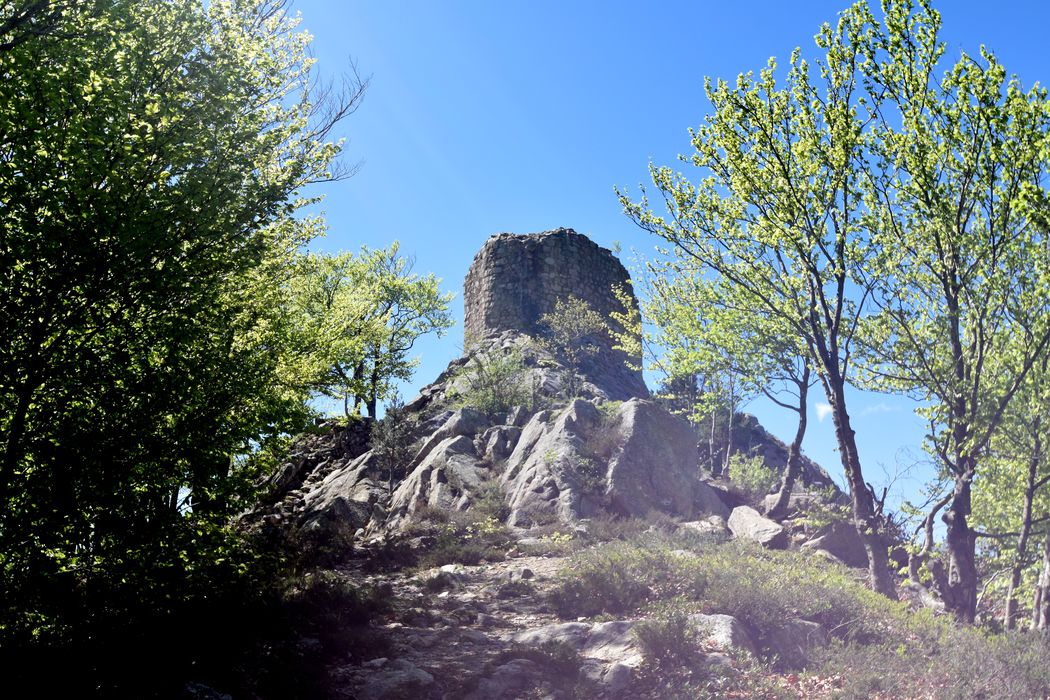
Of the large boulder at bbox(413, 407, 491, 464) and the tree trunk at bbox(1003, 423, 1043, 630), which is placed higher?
the large boulder at bbox(413, 407, 491, 464)

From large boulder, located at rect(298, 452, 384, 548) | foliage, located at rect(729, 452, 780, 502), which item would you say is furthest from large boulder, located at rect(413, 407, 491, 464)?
foliage, located at rect(729, 452, 780, 502)

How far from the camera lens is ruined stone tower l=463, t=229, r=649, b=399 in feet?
116

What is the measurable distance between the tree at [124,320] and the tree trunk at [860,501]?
493 inches

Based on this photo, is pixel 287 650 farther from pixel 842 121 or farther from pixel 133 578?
pixel 842 121

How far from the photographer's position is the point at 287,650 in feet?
31.3

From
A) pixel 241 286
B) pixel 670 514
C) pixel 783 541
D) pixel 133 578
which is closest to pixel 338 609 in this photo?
pixel 133 578

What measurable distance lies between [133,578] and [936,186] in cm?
1559

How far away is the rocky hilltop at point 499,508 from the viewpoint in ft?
34.0

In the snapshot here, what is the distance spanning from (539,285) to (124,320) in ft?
95.2

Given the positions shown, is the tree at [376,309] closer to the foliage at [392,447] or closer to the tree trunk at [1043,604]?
the foliage at [392,447]

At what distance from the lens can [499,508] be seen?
1927 cm

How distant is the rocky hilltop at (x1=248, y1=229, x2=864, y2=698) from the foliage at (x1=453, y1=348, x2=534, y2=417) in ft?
0.24

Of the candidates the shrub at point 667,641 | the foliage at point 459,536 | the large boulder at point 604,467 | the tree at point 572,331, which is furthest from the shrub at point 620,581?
the tree at point 572,331

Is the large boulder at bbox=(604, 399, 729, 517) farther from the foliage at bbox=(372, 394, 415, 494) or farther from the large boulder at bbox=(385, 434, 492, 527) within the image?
the foliage at bbox=(372, 394, 415, 494)
